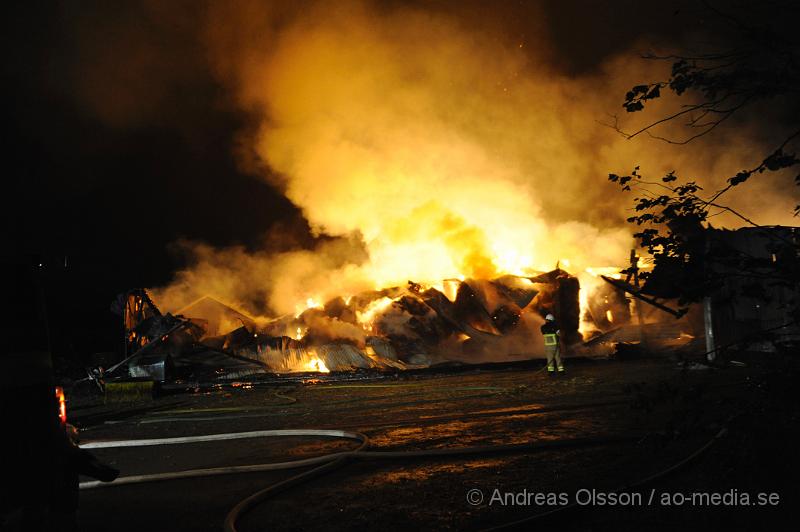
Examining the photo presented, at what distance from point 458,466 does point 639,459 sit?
1.53 m

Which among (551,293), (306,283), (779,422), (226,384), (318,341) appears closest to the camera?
(779,422)

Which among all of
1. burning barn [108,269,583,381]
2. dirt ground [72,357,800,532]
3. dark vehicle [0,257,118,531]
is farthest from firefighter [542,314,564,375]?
dark vehicle [0,257,118,531]

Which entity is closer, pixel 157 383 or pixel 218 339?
pixel 157 383

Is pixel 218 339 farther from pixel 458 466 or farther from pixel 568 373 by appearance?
pixel 458 466

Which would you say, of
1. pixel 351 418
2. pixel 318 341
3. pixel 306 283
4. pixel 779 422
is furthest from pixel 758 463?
pixel 306 283

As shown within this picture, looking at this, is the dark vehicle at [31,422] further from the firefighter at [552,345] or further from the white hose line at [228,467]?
the firefighter at [552,345]

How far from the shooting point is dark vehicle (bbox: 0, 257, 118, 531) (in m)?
2.96

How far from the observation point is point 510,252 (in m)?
28.5

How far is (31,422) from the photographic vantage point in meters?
3.06

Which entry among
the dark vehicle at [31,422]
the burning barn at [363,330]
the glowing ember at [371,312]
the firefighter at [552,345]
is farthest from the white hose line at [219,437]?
the glowing ember at [371,312]

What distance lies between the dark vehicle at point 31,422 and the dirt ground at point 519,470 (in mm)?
820

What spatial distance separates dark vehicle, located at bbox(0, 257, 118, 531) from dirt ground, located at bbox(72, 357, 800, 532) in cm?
82

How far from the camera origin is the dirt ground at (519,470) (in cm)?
281

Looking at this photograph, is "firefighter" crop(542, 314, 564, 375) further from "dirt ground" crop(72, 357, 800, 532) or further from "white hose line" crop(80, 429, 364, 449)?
"white hose line" crop(80, 429, 364, 449)
